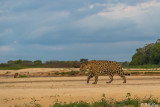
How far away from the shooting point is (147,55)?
48.8 meters

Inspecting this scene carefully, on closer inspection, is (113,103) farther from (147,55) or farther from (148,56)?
Result: (147,55)

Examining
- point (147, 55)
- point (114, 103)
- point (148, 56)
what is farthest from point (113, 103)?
point (147, 55)

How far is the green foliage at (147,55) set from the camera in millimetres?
46656

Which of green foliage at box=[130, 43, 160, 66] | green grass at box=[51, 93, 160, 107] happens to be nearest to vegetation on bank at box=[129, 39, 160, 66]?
green foliage at box=[130, 43, 160, 66]

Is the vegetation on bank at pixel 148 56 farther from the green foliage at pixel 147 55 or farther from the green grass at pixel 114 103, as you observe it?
the green grass at pixel 114 103

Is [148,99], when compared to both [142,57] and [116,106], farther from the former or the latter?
[142,57]

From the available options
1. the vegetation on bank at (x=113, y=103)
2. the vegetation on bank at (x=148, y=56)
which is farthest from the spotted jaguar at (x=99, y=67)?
the vegetation on bank at (x=148, y=56)

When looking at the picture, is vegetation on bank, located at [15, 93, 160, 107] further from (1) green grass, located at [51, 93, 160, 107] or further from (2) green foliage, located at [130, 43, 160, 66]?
(2) green foliage, located at [130, 43, 160, 66]

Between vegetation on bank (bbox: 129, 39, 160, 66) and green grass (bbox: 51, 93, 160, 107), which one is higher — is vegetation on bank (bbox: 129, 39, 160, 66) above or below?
above

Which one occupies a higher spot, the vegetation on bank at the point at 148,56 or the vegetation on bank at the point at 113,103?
the vegetation on bank at the point at 148,56

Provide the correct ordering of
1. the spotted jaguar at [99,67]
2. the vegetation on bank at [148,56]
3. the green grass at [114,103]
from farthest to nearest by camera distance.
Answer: the vegetation on bank at [148,56] < the spotted jaguar at [99,67] < the green grass at [114,103]

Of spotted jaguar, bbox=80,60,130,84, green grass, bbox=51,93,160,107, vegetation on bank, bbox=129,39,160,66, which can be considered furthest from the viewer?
vegetation on bank, bbox=129,39,160,66

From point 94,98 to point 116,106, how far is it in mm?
1593

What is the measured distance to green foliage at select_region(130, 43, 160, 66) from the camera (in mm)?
46656
